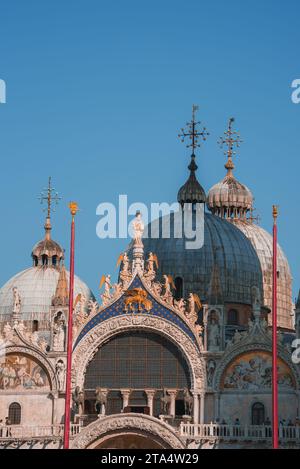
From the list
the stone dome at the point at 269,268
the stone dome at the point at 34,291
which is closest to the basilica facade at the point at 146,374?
the stone dome at the point at 34,291

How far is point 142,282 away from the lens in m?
79.6

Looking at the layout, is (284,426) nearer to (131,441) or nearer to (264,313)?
(131,441)

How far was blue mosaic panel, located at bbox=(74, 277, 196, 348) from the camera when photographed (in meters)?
79.1

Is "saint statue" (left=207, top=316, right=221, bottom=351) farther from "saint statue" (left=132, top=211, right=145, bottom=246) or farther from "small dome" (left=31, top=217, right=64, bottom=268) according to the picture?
"small dome" (left=31, top=217, right=64, bottom=268)

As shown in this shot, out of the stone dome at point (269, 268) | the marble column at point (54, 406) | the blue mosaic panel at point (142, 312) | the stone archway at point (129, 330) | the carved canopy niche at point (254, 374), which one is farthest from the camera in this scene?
the stone dome at point (269, 268)

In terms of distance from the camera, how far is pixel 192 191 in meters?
91.8

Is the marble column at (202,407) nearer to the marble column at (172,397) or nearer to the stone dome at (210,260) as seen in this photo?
the marble column at (172,397)

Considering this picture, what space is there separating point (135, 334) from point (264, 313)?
10.6 m

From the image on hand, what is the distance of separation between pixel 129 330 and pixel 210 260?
928 cm

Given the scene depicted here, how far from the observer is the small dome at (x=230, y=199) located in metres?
106

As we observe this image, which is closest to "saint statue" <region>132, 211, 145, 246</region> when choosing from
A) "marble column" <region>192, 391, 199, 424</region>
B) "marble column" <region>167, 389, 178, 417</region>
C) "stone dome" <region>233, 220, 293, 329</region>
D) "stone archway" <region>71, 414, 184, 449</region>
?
"marble column" <region>167, 389, 178, 417</region>

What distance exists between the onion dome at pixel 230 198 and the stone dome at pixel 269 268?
79 centimetres
